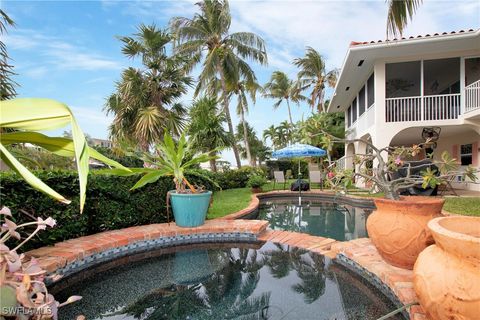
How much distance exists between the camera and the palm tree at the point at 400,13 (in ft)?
17.6

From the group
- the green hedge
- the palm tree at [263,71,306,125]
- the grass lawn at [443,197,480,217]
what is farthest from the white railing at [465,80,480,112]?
the palm tree at [263,71,306,125]

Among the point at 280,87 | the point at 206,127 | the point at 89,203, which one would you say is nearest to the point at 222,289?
the point at 89,203

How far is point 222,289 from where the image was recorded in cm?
299

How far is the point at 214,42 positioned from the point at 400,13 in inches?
485

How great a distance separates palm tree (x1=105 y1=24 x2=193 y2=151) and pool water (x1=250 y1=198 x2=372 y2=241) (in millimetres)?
5984

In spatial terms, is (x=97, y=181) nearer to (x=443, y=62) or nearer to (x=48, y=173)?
(x=48, y=173)

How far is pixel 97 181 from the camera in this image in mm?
4230

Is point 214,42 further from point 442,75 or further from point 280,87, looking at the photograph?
point 280,87

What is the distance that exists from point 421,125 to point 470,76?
9.25 ft

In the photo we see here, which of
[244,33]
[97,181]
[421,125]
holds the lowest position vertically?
[97,181]

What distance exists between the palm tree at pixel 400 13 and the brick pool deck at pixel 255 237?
15.1 feet

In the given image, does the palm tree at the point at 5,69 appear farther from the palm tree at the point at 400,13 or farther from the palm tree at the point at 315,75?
the palm tree at the point at 315,75

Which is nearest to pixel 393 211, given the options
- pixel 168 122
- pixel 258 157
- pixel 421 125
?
pixel 421 125

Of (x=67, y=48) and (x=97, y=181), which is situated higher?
(x=67, y=48)
